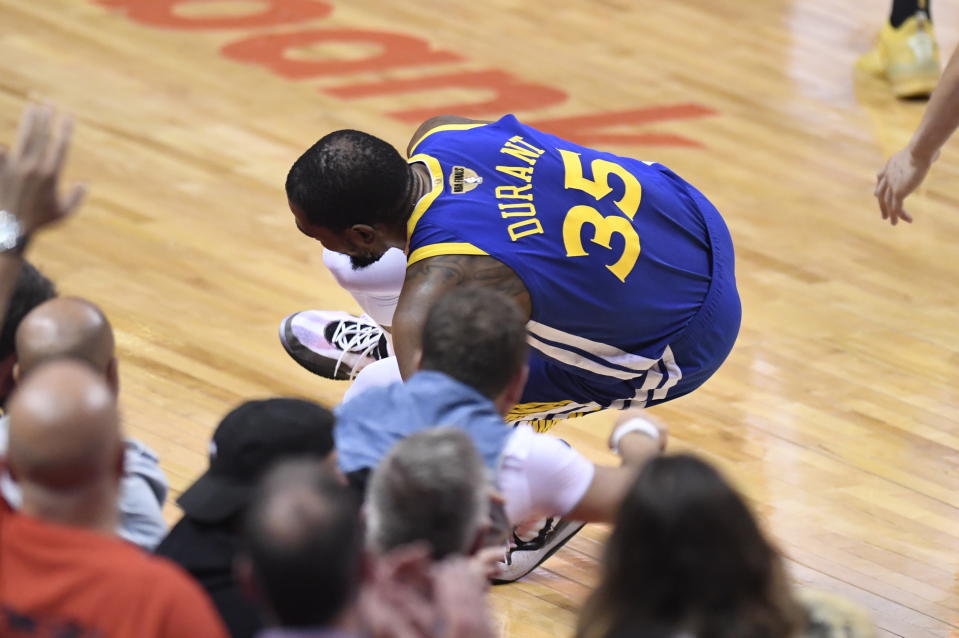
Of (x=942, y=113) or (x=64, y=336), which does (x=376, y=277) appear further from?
(x=942, y=113)

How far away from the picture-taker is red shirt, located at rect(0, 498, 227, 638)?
5.69 feet

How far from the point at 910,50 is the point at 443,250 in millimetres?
4020

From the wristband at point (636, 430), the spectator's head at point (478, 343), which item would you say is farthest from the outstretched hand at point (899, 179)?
the spectator's head at point (478, 343)

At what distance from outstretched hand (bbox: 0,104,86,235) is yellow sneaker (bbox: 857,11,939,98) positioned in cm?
495

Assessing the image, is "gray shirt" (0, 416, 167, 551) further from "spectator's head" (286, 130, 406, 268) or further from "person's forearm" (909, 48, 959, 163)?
"person's forearm" (909, 48, 959, 163)

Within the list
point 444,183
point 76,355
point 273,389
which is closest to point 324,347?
point 273,389

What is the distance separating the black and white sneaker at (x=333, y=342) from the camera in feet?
12.3

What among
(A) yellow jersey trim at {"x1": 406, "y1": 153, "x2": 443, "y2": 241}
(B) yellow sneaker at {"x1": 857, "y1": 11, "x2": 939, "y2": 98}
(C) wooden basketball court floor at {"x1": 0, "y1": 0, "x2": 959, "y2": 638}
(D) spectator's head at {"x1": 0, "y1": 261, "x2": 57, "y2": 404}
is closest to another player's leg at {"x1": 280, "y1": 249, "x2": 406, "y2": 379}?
(C) wooden basketball court floor at {"x1": 0, "y1": 0, "x2": 959, "y2": 638}

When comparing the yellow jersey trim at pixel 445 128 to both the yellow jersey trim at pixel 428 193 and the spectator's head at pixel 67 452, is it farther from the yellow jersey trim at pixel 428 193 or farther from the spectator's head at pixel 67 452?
the spectator's head at pixel 67 452

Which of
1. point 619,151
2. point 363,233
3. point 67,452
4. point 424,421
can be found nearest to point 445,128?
point 363,233

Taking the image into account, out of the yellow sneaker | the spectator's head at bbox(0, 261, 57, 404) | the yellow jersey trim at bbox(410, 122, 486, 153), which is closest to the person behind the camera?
the spectator's head at bbox(0, 261, 57, 404)

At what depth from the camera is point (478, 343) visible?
2312mm

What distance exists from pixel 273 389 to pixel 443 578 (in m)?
2.12

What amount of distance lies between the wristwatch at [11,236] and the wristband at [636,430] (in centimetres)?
99
